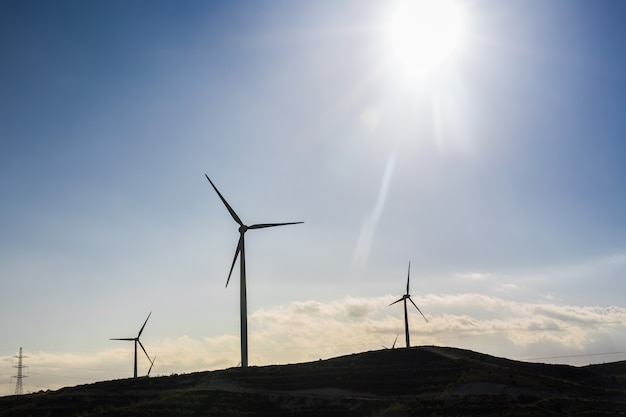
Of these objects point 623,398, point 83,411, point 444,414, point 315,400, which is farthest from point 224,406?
point 623,398

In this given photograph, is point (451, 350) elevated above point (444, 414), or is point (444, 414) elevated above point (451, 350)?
point (451, 350)

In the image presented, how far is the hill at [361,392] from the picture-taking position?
88438mm

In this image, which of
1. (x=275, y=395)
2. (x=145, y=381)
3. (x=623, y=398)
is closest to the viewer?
(x=623, y=398)

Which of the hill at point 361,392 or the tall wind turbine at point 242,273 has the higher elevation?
the tall wind turbine at point 242,273

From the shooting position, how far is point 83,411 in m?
98.6

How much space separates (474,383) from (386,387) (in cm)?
1647

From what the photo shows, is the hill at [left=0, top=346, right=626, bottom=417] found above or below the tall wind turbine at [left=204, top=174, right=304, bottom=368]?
below

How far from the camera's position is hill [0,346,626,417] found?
8844 centimetres

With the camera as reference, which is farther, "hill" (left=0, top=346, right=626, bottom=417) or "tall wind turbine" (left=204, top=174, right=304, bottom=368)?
"tall wind turbine" (left=204, top=174, right=304, bottom=368)

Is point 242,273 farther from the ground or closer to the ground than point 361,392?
farther from the ground

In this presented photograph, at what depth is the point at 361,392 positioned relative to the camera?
103312 millimetres

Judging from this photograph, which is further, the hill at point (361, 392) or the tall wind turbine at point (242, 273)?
the tall wind turbine at point (242, 273)

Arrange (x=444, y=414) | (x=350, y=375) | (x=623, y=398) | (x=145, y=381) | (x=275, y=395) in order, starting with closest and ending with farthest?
(x=444, y=414), (x=623, y=398), (x=275, y=395), (x=350, y=375), (x=145, y=381)

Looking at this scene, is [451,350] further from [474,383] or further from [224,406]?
[224,406]
